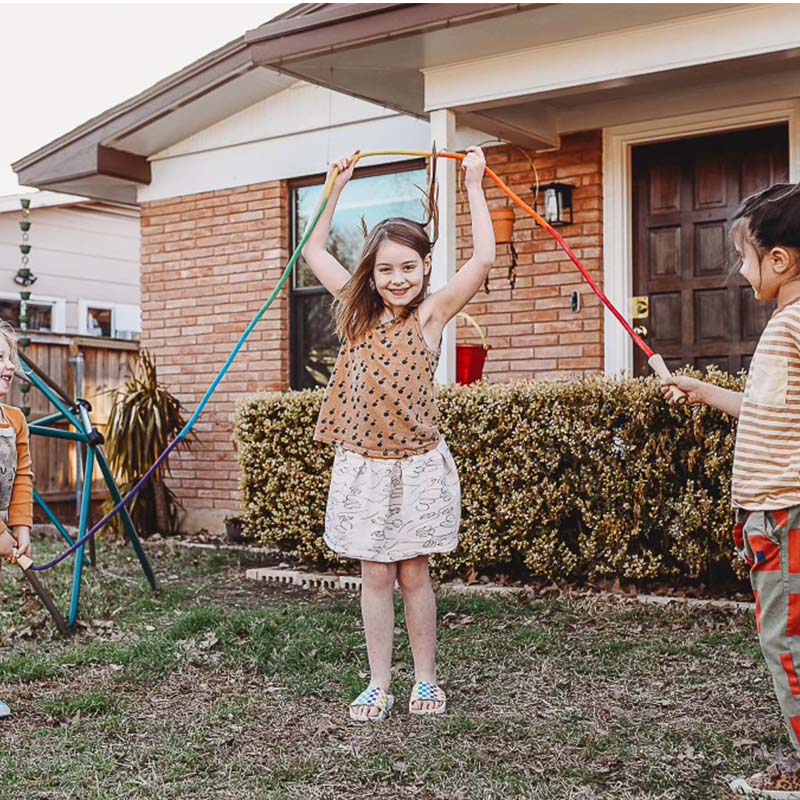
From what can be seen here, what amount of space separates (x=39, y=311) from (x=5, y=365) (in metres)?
9.60

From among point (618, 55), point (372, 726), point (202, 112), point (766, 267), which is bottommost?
point (372, 726)

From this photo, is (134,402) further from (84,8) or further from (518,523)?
(84,8)

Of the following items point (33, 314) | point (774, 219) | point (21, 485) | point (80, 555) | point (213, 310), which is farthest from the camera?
point (33, 314)

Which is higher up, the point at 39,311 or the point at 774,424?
the point at 39,311

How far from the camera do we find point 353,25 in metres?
6.23

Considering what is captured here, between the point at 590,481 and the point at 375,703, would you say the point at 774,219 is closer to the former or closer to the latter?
the point at 375,703

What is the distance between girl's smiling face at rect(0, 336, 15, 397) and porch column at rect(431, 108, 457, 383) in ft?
11.1

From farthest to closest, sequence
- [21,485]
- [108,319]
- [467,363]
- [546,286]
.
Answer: [108,319] < [546,286] < [467,363] < [21,485]

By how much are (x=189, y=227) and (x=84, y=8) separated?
5.23m

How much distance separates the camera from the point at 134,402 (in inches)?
335

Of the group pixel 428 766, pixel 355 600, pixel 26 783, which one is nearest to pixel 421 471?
pixel 428 766

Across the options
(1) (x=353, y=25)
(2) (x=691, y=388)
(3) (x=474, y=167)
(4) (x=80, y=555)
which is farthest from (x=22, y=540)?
(1) (x=353, y=25)

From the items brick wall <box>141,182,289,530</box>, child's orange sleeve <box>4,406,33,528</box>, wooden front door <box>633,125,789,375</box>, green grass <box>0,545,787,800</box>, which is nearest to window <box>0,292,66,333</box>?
brick wall <box>141,182,289,530</box>

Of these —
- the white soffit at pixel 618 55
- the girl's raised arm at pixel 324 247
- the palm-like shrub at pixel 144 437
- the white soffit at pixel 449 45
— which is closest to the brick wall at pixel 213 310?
the palm-like shrub at pixel 144 437
